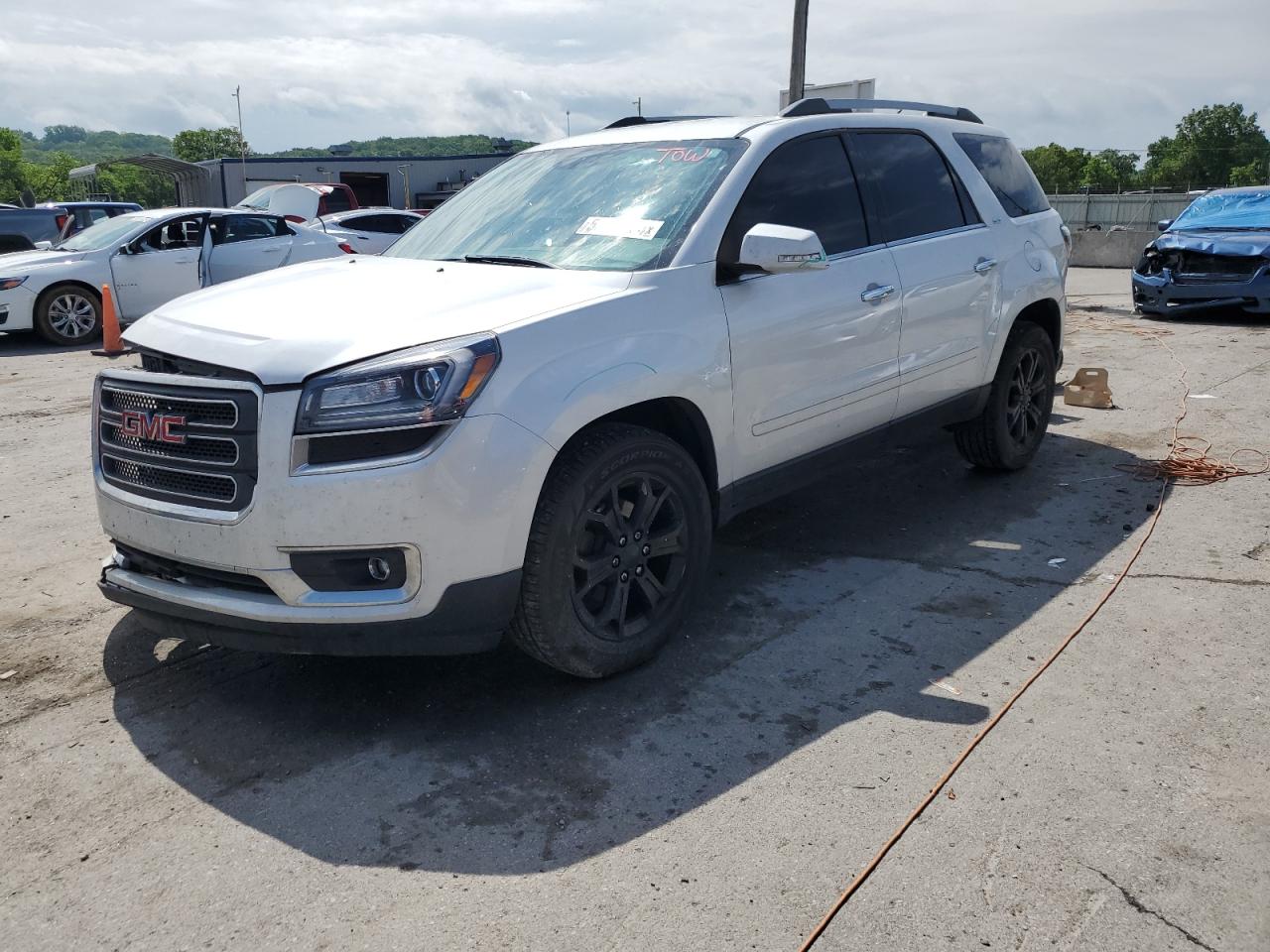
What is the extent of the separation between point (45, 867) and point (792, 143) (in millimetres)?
3650

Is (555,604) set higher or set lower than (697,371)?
lower

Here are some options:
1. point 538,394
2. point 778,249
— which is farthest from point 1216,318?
point 538,394

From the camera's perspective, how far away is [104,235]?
13.0 meters

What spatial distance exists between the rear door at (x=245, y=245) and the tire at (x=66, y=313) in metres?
1.42

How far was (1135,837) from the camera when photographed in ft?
9.09

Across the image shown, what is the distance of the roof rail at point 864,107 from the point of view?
15.7ft

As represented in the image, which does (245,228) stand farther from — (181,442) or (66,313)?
(181,442)

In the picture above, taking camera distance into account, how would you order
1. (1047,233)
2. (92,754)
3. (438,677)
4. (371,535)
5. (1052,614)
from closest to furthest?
(371,535)
(92,754)
(438,677)
(1052,614)
(1047,233)

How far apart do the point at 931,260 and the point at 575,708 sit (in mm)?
2783

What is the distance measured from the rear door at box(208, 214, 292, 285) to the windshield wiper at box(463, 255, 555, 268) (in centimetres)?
978

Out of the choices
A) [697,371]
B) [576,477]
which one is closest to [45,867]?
[576,477]

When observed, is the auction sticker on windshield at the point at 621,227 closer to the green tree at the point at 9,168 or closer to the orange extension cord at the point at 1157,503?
the orange extension cord at the point at 1157,503

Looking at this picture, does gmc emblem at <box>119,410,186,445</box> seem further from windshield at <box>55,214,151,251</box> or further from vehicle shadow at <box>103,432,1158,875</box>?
windshield at <box>55,214,151,251</box>

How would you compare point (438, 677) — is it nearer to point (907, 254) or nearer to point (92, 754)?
point (92, 754)
